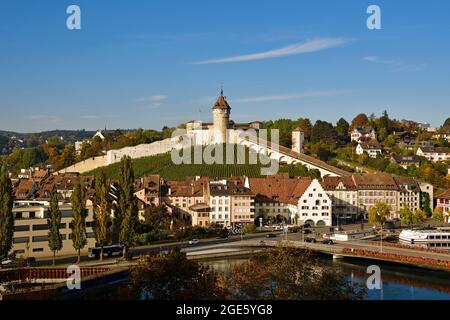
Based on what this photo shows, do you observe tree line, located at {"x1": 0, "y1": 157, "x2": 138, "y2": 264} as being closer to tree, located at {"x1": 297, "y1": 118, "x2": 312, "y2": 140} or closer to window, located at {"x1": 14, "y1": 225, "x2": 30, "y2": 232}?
window, located at {"x1": 14, "y1": 225, "x2": 30, "y2": 232}

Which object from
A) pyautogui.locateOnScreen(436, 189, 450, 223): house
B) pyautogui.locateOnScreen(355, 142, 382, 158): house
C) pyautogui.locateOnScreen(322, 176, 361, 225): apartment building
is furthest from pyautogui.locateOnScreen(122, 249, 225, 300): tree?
pyautogui.locateOnScreen(355, 142, 382, 158): house

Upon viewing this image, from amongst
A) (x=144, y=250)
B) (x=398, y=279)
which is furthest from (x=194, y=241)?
(x=398, y=279)

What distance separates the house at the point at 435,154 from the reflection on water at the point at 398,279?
149ft

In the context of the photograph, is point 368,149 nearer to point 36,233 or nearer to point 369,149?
point 369,149

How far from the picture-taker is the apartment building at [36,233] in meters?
34.6

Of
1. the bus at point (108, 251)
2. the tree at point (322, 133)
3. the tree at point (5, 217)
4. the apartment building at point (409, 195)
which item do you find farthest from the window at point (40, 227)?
the tree at point (322, 133)

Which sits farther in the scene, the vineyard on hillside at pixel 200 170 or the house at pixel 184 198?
the vineyard on hillside at pixel 200 170

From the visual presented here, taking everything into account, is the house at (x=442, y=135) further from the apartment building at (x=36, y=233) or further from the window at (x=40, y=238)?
the window at (x=40, y=238)

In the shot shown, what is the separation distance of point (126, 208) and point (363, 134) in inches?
2610

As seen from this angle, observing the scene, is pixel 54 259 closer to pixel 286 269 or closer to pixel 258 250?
pixel 258 250

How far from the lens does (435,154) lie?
77938 millimetres

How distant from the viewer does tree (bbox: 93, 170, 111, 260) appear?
33.2 m
